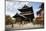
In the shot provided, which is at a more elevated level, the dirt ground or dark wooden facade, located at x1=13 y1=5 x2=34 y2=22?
dark wooden facade, located at x1=13 y1=5 x2=34 y2=22

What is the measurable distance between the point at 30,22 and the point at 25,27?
0.10 metres

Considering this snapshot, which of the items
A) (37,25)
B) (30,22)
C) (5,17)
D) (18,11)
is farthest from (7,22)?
(37,25)

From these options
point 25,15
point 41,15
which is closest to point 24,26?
point 25,15

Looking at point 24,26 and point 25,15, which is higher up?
point 25,15

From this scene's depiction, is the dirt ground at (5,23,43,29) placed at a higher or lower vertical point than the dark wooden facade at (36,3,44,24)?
lower

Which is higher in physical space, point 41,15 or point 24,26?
point 41,15

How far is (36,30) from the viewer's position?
1.33 metres

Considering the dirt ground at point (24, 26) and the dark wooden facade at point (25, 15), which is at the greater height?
the dark wooden facade at point (25, 15)

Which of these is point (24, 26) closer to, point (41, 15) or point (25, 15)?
point (25, 15)

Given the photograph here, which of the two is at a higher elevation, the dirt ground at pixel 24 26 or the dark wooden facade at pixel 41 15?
the dark wooden facade at pixel 41 15

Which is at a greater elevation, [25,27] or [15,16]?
[15,16]
